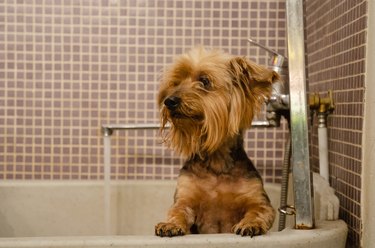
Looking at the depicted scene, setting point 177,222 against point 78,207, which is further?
point 78,207

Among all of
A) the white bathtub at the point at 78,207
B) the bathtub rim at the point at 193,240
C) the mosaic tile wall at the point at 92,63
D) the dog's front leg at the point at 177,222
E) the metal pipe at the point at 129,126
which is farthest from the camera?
the mosaic tile wall at the point at 92,63

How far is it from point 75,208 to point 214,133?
810 millimetres

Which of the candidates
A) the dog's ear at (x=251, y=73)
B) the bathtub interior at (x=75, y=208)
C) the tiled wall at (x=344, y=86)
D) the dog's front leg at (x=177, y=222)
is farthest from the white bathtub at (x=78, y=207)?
the dog's ear at (x=251, y=73)

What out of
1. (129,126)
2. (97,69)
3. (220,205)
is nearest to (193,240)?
(220,205)

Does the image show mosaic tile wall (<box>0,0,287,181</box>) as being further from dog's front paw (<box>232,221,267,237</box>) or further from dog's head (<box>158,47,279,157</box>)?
dog's front paw (<box>232,221,267,237</box>)

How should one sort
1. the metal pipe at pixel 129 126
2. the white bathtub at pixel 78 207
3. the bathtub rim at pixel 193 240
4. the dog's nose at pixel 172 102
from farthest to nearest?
the white bathtub at pixel 78 207, the metal pipe at pixel 129 126, the dog's nose at pixel 172 102, the bathtub rim at pixel 193 240

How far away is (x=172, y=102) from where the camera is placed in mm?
1430

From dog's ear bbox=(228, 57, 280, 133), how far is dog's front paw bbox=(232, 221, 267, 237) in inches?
11.9

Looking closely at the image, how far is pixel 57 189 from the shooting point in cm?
205

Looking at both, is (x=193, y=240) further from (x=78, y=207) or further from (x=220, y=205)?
(x=78, y=207)

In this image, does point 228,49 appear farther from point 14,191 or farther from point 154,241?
point 154,241

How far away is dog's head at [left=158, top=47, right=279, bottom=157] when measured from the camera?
4.79 feet

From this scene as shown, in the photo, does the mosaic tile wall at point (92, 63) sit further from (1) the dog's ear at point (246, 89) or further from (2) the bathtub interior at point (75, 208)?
(1) the dog's ear at point (246, 89)

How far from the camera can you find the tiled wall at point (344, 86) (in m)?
1.47
